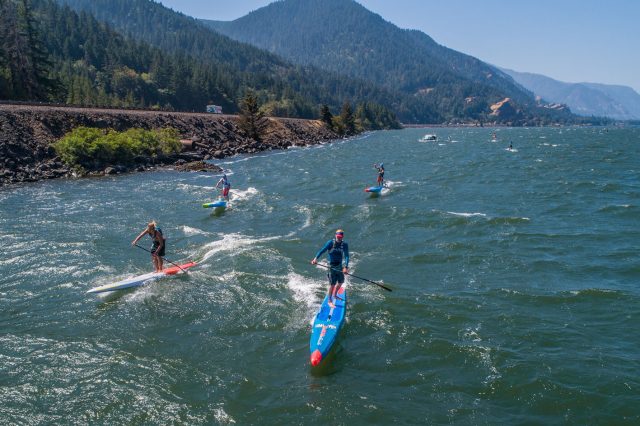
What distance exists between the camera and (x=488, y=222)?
29.0 metres

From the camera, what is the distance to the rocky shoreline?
45250 millimetres

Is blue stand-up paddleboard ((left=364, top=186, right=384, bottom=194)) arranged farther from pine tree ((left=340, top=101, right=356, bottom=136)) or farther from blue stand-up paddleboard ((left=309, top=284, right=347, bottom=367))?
pine tree ((left=340, top=101, right=356, bottom=136))

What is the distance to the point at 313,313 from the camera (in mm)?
16641

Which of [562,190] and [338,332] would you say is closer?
[338,332]

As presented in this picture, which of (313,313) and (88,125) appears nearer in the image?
(313,313)

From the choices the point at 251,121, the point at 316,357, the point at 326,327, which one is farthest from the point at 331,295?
the point at 251,121

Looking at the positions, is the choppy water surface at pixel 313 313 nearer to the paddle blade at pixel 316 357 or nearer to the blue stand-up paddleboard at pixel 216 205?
the paddle blade at pixel 316 357

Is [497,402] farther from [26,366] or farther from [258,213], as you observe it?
[258,213]

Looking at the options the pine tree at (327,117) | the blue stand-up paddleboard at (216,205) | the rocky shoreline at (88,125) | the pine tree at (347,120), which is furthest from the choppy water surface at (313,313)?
the pine tree at (347,120)

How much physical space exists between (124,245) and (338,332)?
49.3 ft

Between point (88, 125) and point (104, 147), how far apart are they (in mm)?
11287

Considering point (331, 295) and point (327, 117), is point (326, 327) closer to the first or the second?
point (331, 295)

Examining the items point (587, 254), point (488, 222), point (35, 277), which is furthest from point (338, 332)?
point (488, 222)

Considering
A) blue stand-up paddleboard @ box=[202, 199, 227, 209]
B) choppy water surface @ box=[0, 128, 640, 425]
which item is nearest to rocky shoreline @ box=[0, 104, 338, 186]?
choppy water surface @ box=[0, 128, 640, 425]
